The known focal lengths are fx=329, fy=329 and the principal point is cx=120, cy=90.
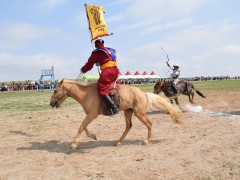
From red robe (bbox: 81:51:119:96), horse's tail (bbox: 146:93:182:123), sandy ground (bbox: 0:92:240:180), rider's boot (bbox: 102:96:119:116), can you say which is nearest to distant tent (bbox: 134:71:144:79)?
sandy ground (bbox: 0:92:240:180)

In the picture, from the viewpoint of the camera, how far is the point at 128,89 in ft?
30.4

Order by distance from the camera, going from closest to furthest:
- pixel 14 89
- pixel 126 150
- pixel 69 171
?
pixel 69 171
pixel 126 150
pixel 14 89

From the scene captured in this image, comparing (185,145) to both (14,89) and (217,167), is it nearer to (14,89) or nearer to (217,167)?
(217,167)

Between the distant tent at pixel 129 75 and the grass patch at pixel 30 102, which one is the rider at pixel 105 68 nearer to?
the grass patch at pixel 30 102

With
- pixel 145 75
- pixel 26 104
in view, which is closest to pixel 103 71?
pixel 26 104

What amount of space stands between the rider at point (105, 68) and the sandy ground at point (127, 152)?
1222mm

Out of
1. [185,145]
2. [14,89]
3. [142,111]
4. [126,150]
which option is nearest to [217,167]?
[185,145]

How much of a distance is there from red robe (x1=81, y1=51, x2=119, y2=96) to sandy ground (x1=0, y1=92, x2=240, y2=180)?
1602 mm

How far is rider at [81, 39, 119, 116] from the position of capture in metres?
8.85

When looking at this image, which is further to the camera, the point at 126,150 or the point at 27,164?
the point at 126,150

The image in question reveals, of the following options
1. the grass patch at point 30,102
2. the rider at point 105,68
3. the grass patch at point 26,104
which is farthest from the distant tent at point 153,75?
the rider at point 105,68

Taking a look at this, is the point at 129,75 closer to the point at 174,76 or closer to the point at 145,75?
the point at 145,75

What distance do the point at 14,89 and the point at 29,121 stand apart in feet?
159

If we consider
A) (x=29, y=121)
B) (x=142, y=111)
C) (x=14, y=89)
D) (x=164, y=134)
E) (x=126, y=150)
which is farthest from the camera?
(x=14, y=89)
